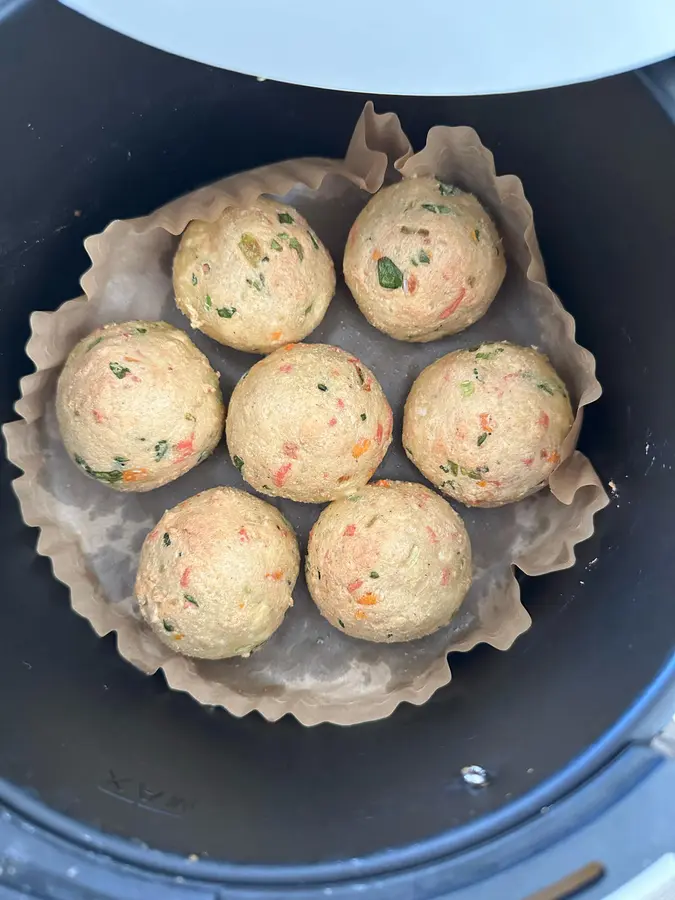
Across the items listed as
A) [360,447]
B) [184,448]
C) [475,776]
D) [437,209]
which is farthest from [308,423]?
[475,776]

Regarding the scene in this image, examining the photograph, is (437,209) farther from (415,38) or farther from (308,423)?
(415,38)

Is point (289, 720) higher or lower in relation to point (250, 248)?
lower

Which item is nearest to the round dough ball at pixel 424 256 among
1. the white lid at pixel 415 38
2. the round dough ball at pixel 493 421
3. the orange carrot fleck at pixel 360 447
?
the round dough ball at pixel 493 421

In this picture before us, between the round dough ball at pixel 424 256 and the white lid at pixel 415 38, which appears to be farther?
the round dough ball at pixel 424 256

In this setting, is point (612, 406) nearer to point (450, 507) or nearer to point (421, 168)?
point (450, 507)

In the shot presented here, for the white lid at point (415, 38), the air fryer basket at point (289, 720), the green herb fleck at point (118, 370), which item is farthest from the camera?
the green herb fleck at point (118, 370)

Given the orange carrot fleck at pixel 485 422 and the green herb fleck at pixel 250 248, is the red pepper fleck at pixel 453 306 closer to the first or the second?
the orange carrot fleck at pixel 485 422

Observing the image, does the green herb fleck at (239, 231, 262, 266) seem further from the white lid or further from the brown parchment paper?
the white lid
